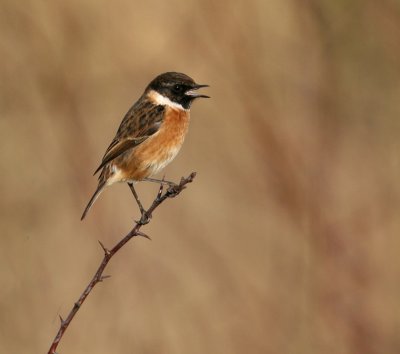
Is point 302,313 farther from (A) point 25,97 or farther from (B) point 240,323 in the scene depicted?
(A) point 25,97

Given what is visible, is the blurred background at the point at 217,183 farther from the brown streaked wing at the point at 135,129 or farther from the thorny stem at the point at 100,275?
the thorny stem at the point at 100,275

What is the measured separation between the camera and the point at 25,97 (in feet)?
28.1

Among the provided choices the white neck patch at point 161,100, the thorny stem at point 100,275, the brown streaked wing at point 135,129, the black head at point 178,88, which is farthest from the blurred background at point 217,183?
the thorny stem at point 100,275

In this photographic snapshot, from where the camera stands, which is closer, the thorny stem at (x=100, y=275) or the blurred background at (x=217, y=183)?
the thorny stem at (x=100, y=275)

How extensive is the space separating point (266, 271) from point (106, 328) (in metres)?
1.88

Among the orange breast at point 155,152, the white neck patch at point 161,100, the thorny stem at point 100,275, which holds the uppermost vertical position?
the white neck patch at point 161,100

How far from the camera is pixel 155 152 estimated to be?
6.05m

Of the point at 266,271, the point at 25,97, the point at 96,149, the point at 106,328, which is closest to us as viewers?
the point at 106,328

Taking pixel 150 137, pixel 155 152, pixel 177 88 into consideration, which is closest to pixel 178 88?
pixel 177 88

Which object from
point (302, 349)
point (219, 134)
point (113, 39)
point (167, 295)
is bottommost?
point (302, 349)

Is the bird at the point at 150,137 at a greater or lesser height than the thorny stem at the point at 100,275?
greater

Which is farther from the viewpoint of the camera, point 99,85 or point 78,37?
point 99,85

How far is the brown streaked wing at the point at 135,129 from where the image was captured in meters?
6.04

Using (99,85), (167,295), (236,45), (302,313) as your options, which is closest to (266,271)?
(167,295)
